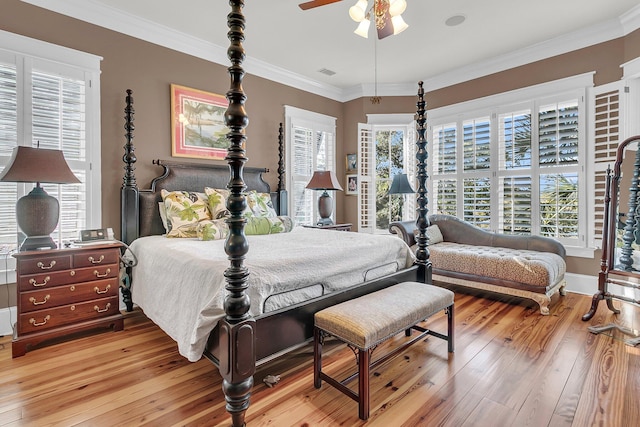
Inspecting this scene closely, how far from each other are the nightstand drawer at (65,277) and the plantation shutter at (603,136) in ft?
16.4

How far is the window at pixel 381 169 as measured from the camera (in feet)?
17.3

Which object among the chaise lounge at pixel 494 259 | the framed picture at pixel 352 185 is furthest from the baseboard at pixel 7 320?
the framed picture at pixel 352 185

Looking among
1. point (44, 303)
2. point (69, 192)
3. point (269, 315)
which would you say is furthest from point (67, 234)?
point (269, 315)

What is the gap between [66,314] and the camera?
246cm

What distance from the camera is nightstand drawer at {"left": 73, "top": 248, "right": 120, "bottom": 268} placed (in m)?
2.50

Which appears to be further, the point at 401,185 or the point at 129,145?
the point at 401,185

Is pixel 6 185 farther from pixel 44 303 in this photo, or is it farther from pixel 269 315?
pixel 269 315

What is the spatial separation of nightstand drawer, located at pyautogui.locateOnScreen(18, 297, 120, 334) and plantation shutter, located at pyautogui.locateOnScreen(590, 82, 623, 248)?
5.03 meters

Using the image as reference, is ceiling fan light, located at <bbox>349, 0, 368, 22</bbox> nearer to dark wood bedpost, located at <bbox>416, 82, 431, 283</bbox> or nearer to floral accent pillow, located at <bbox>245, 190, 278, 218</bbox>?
dark wood bedpost, located at <bbox>416, 82, 431, 283</bbox>

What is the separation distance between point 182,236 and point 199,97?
1795 mm

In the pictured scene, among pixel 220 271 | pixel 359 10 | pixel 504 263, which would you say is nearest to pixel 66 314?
pixel 220 271

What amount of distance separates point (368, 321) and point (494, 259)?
2366 millimetres

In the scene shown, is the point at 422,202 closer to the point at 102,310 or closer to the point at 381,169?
the point at 381,169

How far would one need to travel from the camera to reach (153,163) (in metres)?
3.44
